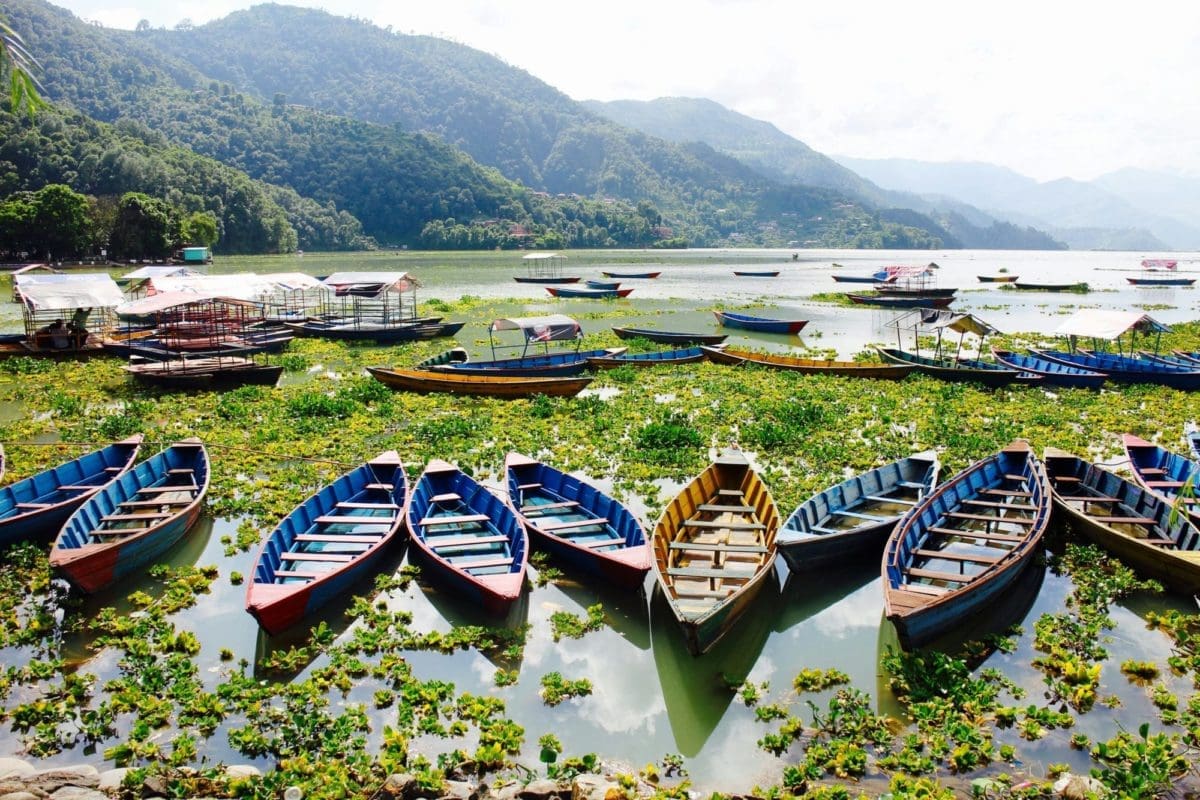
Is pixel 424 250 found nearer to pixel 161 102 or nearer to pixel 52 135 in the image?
pixel 52 135

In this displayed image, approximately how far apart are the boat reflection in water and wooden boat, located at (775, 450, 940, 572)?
75cm

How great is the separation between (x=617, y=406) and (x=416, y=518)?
882 centimetres

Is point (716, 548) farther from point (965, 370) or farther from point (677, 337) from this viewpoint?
point (677, 337)

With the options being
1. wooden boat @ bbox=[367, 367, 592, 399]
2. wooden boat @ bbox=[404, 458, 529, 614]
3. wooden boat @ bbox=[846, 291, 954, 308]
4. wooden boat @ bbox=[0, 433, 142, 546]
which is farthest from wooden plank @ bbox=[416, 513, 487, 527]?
wooden boat @ bbox=[846, 291, 954, 308]

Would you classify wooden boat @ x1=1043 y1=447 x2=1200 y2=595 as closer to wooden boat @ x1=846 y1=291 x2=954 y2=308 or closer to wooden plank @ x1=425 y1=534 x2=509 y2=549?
wooden plank @ x1=425 y1=534 x2=509 y2=549

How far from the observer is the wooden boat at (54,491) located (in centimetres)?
1091

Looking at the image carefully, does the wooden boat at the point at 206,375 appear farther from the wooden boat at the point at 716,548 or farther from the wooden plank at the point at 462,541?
the wooden boat at the point at 716,548

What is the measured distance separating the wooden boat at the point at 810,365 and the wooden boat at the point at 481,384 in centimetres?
656

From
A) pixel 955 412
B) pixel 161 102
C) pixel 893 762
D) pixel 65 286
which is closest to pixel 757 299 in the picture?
pixel 955 412

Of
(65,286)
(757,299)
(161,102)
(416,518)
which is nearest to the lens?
(416,518)

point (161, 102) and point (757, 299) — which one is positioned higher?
point (161, 102)

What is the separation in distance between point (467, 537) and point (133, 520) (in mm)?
5170

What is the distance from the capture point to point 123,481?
12.3 metres

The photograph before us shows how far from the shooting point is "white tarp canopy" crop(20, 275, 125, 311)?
23.9 meters
